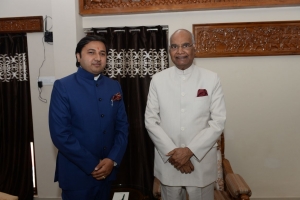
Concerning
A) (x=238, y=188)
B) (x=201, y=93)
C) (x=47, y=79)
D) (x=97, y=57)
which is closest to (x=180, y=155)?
(x=201, y=93)

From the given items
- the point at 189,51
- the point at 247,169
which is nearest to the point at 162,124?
the point at 189,51

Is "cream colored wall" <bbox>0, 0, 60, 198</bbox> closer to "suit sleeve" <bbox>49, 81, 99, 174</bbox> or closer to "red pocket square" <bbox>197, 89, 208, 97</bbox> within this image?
"suit sleeve" <bbox>49, 81, 99, 174</bbox>

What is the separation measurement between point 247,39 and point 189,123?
1.44m

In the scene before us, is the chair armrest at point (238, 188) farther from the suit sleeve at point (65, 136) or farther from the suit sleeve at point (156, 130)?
the suit sleeve at point (65, 136)

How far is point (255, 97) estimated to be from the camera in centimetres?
281

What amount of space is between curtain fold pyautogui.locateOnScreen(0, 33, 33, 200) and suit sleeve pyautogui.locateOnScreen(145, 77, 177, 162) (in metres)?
1.82

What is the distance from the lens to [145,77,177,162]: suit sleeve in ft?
5.65

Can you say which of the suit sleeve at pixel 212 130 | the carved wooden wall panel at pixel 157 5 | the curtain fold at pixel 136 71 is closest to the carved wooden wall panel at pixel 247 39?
the carved wooden wall panel at pixel 157 5

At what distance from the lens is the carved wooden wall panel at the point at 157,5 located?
2650 millimetres

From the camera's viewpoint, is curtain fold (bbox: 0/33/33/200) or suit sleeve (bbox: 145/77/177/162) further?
curtain fold (bbox: 0/33/33/200)

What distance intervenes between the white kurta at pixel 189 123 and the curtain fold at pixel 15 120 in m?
1.86

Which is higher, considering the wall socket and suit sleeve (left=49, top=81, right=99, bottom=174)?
the wall socket

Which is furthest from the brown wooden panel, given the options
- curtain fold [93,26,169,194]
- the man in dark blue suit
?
the man in dark blue suit

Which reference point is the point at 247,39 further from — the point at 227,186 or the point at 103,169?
the point at 103,169
